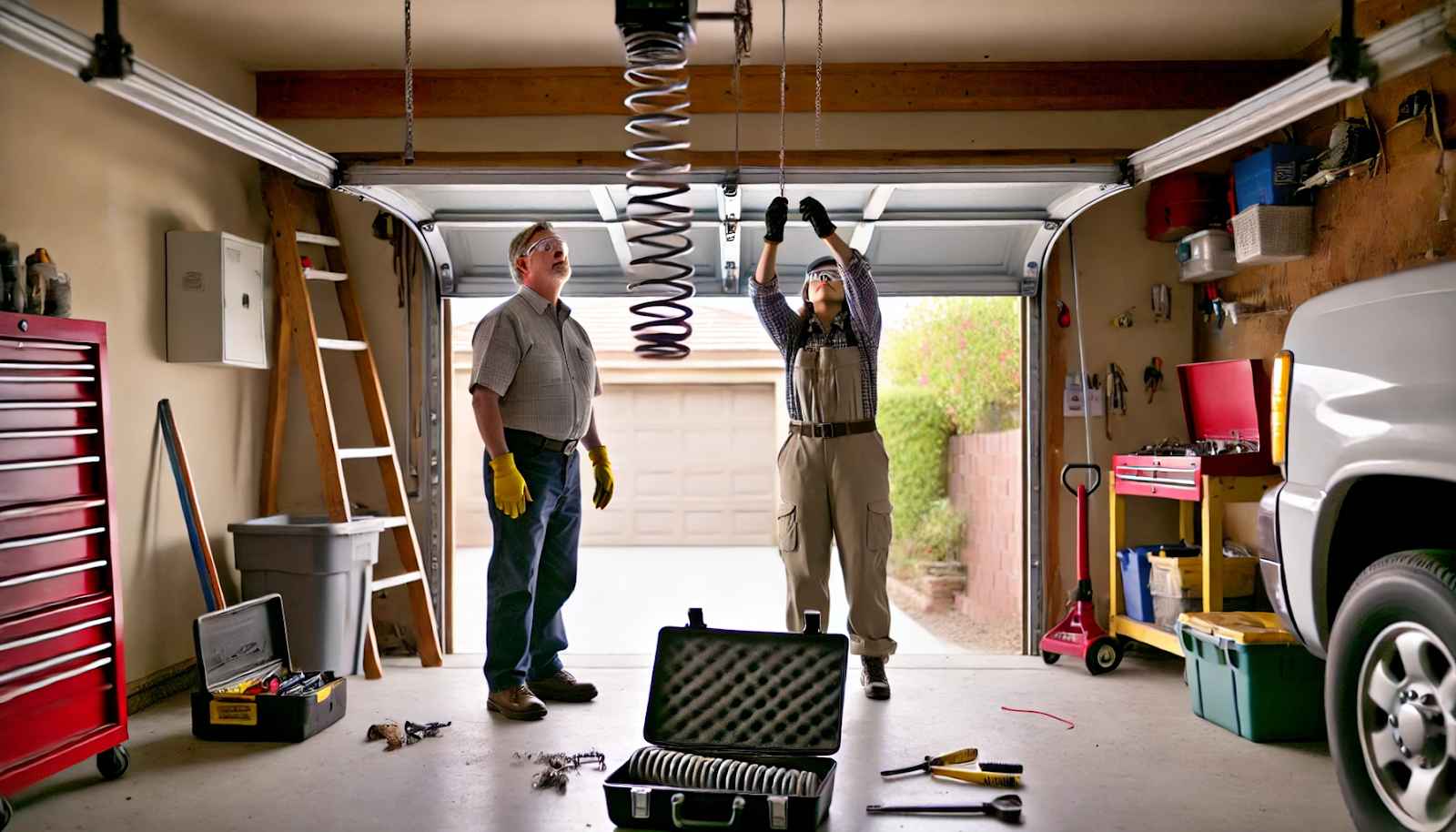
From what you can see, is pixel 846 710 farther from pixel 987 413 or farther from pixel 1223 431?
pixel 987 413

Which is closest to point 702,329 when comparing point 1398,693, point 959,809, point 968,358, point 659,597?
point 968,358

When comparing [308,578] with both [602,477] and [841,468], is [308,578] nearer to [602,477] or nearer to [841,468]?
[602,477]

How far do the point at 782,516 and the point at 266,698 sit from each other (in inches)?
77.5

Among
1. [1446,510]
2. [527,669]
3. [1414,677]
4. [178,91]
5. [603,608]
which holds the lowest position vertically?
[603,608]

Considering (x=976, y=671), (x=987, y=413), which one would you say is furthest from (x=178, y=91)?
(x=987, y=413)

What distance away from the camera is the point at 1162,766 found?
326 centimetres

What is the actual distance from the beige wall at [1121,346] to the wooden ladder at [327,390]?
311 centimetres

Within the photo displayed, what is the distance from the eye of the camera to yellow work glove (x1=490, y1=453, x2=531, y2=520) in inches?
147

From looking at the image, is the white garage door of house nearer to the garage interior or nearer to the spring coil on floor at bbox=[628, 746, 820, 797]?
the garage interior

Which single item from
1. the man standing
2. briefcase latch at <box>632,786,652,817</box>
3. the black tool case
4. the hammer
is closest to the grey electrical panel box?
the man standing

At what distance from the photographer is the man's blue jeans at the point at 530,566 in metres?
3.83

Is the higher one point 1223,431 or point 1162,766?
point 1223,431

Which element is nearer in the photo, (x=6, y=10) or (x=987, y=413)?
(x=6, y=10)

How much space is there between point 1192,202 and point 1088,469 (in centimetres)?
132
